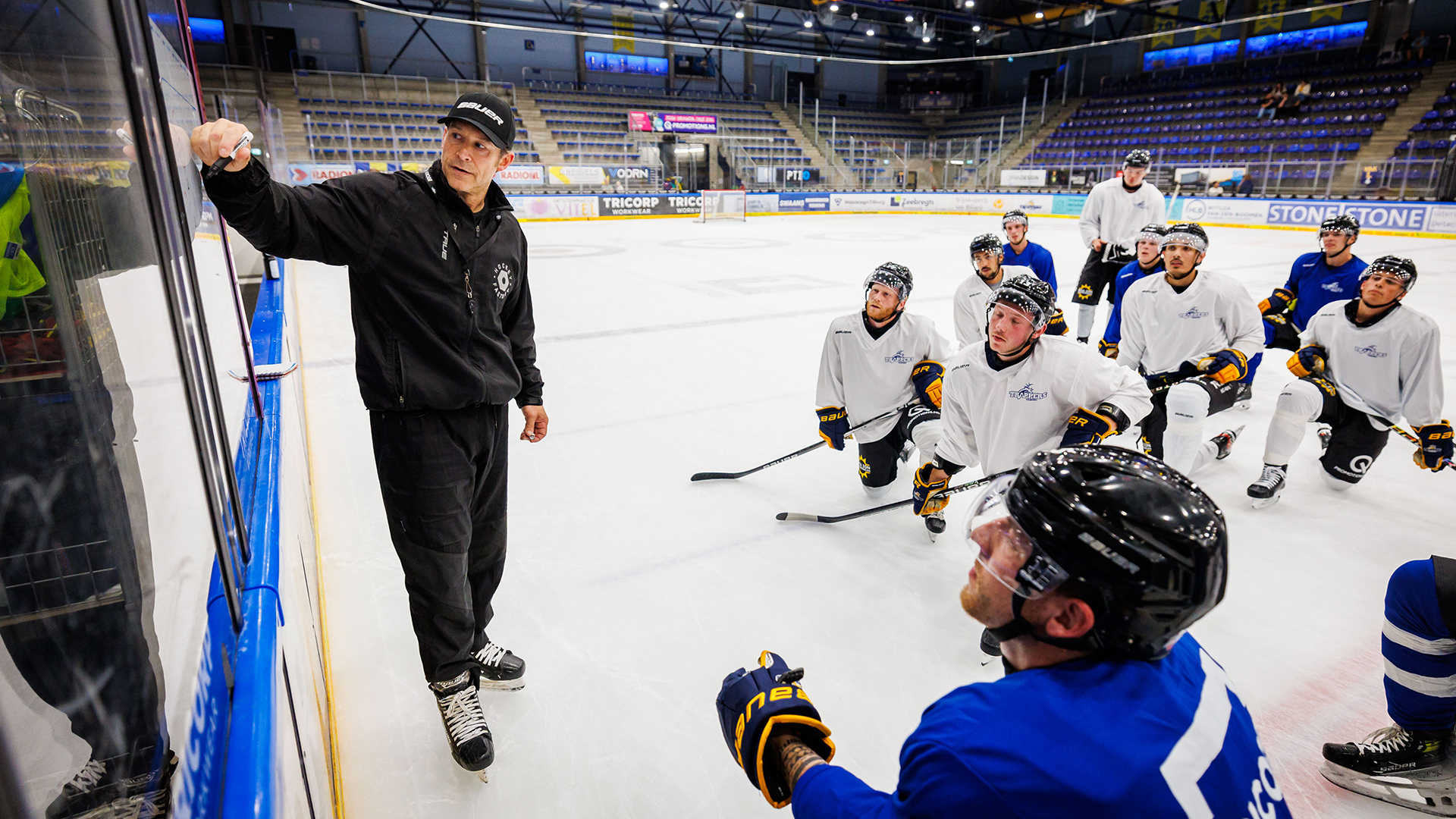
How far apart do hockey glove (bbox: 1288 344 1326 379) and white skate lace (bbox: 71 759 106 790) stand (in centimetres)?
471

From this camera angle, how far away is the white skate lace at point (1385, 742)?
196cm

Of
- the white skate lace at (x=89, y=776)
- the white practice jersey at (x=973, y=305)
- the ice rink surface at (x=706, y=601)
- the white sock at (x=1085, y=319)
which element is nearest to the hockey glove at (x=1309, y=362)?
the ice rink surface at (x=706, y=601)

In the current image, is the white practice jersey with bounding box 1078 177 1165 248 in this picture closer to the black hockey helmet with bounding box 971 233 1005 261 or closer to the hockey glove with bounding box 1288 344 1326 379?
the black hockey helmet with bounding box 971 233 1005 261

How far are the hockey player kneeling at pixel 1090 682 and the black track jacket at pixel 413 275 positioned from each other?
4.10 ft

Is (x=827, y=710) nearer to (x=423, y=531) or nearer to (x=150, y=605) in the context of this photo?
(x=423, y=531)

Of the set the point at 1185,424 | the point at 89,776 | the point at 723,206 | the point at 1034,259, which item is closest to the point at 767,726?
the point at 89,776

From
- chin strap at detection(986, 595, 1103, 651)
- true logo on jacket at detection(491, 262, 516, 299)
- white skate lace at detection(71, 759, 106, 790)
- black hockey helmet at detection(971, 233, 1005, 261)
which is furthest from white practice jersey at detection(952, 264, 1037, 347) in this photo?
white skate lace at detection(71, 759, 106, 790)

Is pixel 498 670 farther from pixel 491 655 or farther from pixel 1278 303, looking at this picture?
pixel 1278 303

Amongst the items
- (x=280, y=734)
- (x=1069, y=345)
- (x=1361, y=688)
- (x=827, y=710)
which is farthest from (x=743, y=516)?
(x=280, y=734)

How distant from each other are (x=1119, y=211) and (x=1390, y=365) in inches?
124

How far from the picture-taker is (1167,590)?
0.99 m

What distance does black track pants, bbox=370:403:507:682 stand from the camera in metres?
1.86

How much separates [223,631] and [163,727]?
0.39 metres

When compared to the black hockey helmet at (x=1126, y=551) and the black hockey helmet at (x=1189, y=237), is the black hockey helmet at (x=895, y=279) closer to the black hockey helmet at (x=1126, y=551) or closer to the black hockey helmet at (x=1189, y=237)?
the black hockey helmet at (x=1189, y=237)
